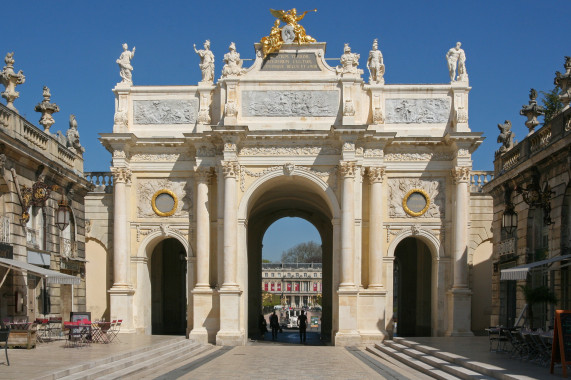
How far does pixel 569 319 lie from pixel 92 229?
82.8ft

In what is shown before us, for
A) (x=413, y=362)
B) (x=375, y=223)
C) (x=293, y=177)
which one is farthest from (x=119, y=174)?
(x=413, y=362)

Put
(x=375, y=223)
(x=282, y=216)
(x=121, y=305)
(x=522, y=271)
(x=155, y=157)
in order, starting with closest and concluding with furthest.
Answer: (x=522, y=271) < (x=375, y=223) < (x=121, y=305) < (x=155, y=157) < (x=282, y=216)

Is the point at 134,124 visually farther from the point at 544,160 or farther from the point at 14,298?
the point at 544,160

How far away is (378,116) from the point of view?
33.5m

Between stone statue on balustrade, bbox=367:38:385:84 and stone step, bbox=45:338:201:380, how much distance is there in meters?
13.6

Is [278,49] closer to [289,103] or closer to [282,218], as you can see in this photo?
[289,103]

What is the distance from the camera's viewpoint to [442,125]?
34250 mm

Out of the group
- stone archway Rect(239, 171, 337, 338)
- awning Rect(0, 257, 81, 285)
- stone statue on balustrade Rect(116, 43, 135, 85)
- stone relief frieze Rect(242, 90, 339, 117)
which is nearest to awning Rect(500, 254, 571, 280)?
awning Rect(0, 257, 81, 285)

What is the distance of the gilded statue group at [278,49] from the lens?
1330 inches

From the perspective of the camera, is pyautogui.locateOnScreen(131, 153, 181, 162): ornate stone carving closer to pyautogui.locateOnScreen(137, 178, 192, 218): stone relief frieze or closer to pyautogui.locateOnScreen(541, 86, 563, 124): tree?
pyautogui.locateOnScreen(137, 178, 192, 218): stone relief frieze

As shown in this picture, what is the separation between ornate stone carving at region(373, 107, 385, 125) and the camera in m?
33.4

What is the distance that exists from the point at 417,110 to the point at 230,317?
11696 millimetres

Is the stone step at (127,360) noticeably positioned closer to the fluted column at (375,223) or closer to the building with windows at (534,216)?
the fluted column at (375,223)

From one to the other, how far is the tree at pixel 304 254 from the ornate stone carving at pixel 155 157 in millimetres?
110449
